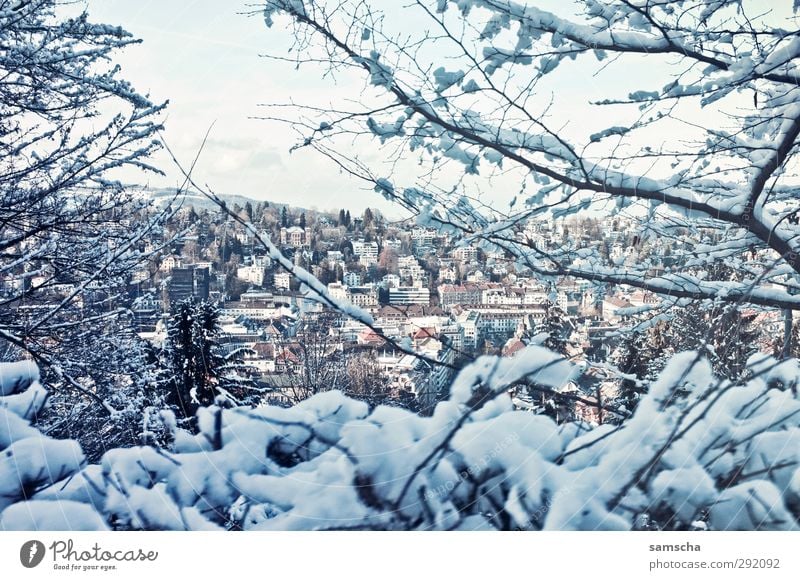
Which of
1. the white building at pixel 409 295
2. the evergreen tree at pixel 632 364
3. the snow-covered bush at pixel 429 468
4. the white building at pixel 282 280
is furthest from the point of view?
the evergreen tree at pixel 632 364

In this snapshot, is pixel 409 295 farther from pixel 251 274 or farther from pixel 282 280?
pixel 251 274

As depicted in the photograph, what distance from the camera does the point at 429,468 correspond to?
1.90 meters

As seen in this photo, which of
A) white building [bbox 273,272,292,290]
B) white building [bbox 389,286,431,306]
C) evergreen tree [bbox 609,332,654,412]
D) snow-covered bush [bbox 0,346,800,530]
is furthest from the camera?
evergreen tree [bbox 609,332,654,412]

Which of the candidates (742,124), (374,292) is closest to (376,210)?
(374,292)

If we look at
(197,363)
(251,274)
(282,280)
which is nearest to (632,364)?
(282,280)

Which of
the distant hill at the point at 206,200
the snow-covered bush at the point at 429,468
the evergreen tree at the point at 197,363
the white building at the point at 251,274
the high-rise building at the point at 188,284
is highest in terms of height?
the distant hill at the point at 206,200

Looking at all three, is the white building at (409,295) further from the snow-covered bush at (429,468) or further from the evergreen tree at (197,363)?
the evergreen tree at (197,363)

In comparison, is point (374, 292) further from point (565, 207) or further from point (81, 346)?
point (81, 346)

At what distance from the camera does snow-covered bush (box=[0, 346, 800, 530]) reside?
73.4 inches

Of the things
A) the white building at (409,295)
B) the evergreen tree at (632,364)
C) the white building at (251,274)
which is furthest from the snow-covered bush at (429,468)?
the white building at (251,274)

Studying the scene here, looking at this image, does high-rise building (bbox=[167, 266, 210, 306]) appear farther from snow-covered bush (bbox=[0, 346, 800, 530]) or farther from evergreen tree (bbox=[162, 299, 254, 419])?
snow-covered bush (bbox=[0, 346, 800, 530])

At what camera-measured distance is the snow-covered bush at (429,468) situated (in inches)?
73.4

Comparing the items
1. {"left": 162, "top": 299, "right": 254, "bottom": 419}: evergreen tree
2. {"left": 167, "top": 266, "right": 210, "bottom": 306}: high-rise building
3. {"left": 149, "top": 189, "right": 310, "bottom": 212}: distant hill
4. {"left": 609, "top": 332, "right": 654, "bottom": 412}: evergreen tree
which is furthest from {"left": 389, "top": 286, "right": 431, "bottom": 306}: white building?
{"left": 609, "top": 332, "right": 654, "bottom": 412}: evergreen tree

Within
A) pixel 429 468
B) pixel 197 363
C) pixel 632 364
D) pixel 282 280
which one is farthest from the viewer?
pixel 632 364
